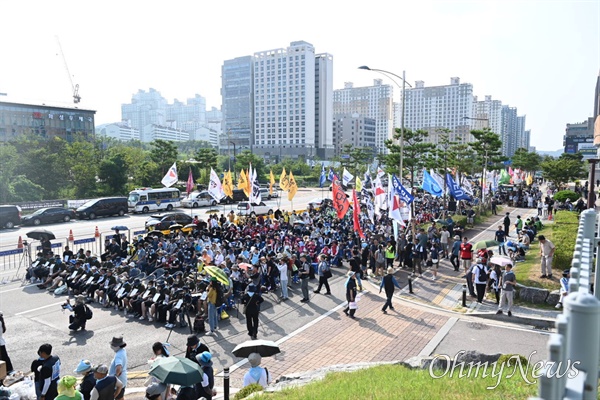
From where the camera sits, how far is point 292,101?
156250mm

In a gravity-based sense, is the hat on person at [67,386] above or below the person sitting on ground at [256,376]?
above

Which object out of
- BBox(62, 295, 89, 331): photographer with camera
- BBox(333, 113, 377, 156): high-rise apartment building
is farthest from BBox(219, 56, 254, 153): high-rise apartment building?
BBox(62, 295, 89, 331): photographer with camera

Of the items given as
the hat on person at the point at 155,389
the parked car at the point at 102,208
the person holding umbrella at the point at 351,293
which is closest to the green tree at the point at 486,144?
the person holding umbrella at the point at 351,293

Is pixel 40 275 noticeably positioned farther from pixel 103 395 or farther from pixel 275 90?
pixel 275 90

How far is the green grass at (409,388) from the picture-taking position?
22.3 ft

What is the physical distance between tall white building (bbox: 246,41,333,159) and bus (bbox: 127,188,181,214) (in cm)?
10789

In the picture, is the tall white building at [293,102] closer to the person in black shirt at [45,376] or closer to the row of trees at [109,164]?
the row of trees at [109,164]

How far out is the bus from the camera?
41.8 meters

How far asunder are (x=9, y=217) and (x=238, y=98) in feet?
479

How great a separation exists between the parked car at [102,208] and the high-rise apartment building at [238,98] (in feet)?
424

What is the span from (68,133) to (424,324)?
90223 millimetres

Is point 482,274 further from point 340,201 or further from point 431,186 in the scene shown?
point 431,186

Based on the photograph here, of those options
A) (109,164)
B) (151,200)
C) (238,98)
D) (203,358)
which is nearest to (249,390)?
(203,358)

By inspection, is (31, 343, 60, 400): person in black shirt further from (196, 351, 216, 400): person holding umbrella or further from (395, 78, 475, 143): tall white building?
(395, 78, 475, 143): tall white building
